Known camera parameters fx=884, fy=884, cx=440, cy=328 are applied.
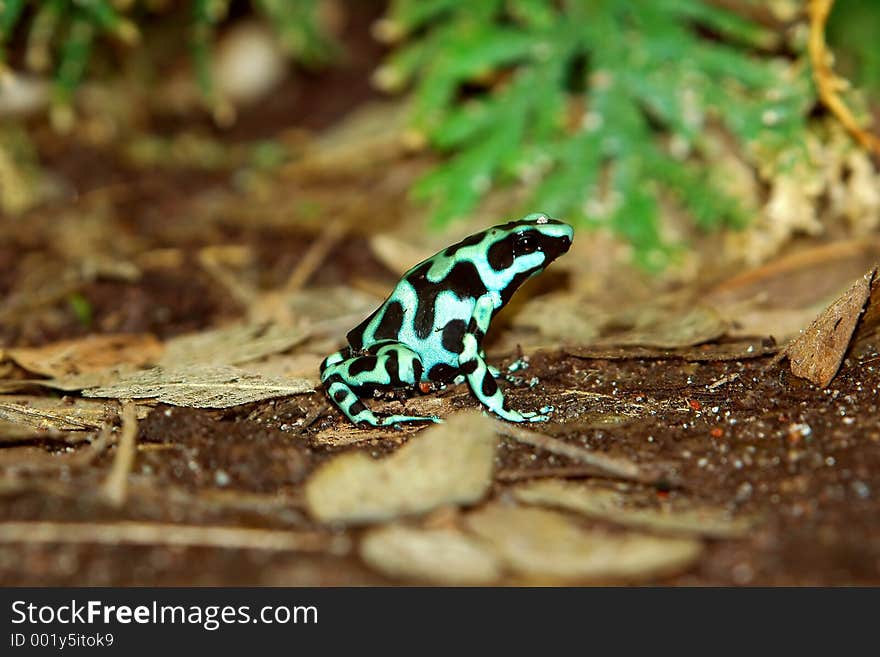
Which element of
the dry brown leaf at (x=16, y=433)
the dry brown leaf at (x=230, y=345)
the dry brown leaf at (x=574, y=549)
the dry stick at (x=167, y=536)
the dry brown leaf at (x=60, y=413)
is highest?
the dry brown leaf at (x=230, y=345)

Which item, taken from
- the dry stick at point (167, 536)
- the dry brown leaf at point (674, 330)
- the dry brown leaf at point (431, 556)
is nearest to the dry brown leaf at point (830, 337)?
the dry brown leaf at point (674, 330)

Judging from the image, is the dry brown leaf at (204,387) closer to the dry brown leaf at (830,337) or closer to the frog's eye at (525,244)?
the frog's eye at (525,244)

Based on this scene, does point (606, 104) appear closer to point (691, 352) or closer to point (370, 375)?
point (691, 352)

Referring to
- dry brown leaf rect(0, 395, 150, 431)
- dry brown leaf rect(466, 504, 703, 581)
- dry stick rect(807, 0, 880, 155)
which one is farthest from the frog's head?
dry stick rect(807, 0, 880, 155)

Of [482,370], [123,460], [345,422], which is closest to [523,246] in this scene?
[482,370]

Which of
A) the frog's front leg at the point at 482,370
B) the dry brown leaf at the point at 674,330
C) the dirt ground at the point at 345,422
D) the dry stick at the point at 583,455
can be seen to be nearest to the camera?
the dirt ground at the point at 345,422
